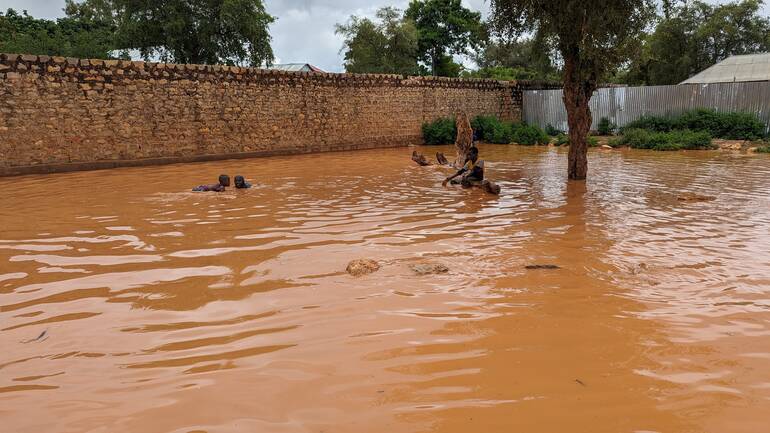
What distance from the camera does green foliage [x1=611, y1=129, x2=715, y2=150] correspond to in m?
18.4

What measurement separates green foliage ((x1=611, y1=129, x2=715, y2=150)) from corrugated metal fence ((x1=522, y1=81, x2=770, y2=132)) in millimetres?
1667

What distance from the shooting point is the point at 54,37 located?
84.0ft

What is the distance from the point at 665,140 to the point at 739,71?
7.19 metres

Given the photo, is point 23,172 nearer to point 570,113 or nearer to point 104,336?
point 104,336

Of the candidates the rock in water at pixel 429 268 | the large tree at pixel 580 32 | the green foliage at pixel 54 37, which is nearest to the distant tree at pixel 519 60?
the large tree at pixel 580 32

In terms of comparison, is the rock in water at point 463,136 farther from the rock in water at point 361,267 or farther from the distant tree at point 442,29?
the distant tree at point 442,29

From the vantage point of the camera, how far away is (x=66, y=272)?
488cm

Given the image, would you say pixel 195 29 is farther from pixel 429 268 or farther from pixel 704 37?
pixel 704 37

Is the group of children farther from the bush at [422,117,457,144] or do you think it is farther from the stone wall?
the bush at [422,117,457,144]

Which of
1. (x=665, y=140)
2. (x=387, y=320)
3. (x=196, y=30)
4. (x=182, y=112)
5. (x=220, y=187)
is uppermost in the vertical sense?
(x=196, y=30)

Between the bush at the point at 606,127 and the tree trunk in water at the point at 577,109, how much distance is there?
41.4 feet

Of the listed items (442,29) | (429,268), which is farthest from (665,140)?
(442,29)

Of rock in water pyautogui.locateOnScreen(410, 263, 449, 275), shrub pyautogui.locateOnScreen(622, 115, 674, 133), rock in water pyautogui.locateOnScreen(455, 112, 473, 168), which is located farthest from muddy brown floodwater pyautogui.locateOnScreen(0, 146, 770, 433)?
shrub pyautogui.locateOnScreen(622, 115, 674, 133)

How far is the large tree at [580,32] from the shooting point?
9.84 m
